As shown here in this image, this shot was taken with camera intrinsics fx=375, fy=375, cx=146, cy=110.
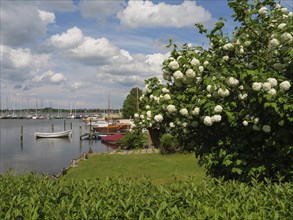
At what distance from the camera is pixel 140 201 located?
4.38 meters

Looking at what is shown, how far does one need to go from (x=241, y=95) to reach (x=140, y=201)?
3.17m

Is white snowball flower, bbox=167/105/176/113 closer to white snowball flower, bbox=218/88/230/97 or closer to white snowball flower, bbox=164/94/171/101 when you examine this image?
white snowball flower, bbox=164/94/171/101

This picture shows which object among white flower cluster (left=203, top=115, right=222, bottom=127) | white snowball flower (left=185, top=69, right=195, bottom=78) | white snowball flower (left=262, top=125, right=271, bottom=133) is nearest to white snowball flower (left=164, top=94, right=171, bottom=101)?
white snowball flower (left=185, top=69, right=195, bottom=78)

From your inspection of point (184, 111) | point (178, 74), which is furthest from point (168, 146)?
point (178, 74)

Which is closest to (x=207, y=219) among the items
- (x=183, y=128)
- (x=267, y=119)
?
(x=267, y=119)

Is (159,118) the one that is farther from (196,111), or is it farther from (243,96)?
(243,96)

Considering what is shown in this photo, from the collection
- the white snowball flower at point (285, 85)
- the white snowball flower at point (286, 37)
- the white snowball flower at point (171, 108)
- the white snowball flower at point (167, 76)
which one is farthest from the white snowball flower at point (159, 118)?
the white snowball flower at point (286, 37)

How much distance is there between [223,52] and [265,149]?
2.04 meters

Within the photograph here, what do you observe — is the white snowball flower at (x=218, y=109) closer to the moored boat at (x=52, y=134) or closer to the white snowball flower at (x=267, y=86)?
the white snowball flower at (x=267, y=86)

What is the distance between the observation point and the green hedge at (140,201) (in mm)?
3832

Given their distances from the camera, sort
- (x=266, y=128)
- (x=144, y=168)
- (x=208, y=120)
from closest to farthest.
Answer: (x=266, y=128) < (x=208, y=120) < (x=144, y=168)

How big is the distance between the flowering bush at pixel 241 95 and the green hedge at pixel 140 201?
1.61 metres

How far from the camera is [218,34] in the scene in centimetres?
753

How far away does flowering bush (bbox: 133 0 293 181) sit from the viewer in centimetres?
646
